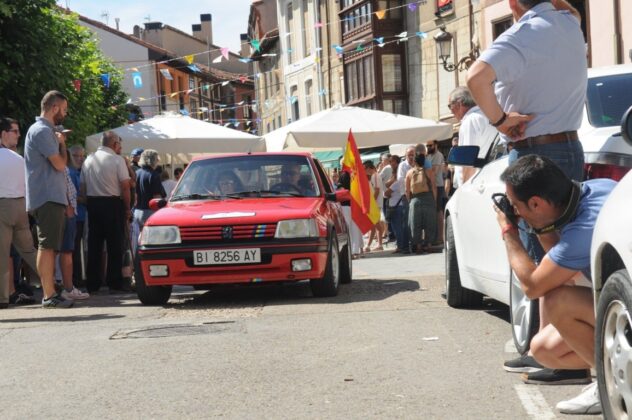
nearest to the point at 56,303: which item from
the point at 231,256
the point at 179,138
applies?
the point at 231,256

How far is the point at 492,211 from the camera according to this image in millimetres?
7395

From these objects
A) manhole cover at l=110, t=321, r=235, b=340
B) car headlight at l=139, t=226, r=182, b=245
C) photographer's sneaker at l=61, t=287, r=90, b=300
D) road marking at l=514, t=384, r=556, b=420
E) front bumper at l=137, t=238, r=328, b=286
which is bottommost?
photographer's sneaker at l=61, t=287, r=90, b=300

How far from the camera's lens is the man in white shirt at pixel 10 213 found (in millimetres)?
11344

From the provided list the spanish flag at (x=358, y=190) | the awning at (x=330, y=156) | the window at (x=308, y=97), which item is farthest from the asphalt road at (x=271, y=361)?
the window at (x=308, y=97)

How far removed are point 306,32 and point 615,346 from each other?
51.6 metres

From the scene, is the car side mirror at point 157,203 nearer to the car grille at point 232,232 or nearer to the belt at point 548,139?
the car grille at point 232,232

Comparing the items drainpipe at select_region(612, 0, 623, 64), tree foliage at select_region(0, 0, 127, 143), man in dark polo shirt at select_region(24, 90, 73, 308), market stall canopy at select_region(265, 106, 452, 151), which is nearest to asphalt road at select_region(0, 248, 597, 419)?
man in dark polo shirt at select_region(24, 90, 73, 308)

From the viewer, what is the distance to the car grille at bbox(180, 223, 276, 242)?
10469 mm

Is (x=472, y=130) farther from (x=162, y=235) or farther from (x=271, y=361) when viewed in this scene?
(x=162, y=235)

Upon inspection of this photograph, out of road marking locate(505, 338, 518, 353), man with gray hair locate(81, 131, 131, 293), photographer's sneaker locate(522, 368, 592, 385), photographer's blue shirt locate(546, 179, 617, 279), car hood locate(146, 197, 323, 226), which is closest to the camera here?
photographer's blue shirt locate(546, 179, 617, 279)

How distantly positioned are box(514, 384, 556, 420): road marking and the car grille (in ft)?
16.1

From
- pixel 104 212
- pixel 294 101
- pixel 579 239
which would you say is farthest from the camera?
pixel 294 101

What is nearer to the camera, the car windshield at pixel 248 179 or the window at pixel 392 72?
the car windshield at pixel 248 179

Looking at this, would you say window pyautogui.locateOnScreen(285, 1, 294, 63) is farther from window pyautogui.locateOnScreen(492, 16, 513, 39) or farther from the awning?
window pyautogui.locateOnScreen(492, 16, 513, 39)
